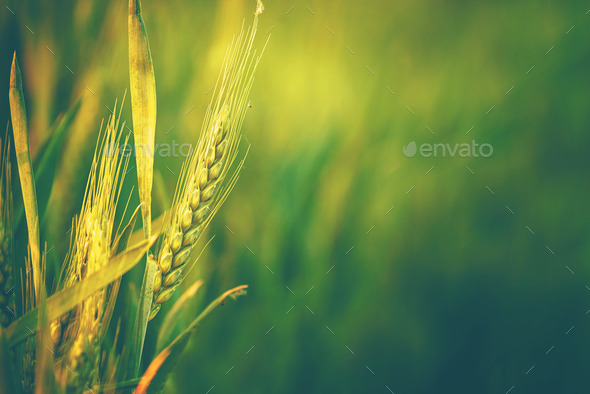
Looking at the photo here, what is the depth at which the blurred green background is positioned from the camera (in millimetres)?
659

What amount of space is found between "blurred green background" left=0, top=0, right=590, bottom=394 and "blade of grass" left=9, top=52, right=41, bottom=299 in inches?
4.1

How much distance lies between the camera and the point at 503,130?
666 mm

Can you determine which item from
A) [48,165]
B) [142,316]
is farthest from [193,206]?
[48,165]

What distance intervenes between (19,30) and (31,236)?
351 millimetres

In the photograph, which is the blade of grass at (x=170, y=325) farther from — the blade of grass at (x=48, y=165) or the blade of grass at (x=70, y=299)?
the blade of grass at (x=48, y=165)

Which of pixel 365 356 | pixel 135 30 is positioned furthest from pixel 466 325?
pixel 135 30

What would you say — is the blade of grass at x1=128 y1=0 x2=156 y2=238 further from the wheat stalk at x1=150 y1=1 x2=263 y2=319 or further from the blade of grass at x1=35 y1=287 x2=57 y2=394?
the blade of grass at x1=35 y1=287 x2=57 y2=394

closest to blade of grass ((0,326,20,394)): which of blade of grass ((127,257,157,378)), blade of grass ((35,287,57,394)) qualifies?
blade of grass ((35,287,57,394))

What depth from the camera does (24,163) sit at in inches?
21.3

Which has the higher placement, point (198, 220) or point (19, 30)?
point (19, 30)

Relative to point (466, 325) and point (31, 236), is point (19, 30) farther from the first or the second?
point (466, 325)

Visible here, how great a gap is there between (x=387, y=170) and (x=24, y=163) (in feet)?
1.70

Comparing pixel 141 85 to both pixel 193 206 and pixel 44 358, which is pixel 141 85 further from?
pixel 44 358

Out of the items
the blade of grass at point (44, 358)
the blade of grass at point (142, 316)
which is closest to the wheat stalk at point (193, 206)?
the blade of grass at point (142, 316)
